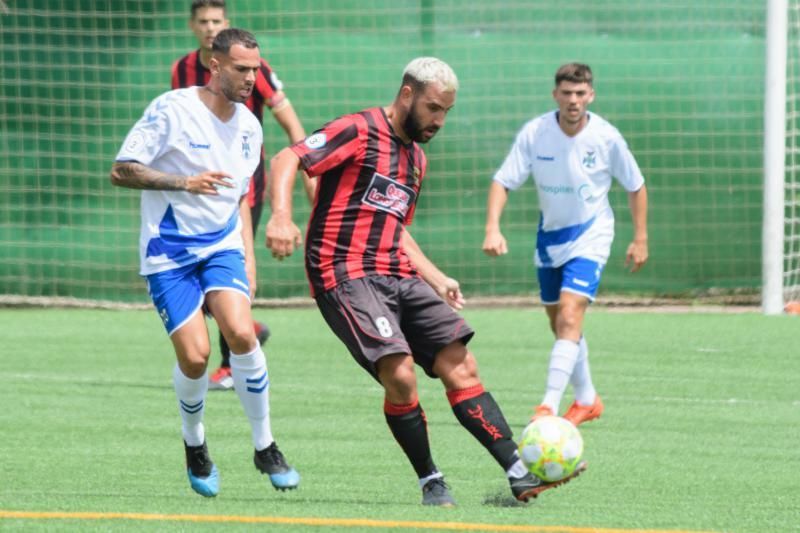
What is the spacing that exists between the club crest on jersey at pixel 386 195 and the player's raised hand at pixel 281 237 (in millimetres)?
585

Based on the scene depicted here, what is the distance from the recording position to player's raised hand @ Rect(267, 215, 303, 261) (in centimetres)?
607

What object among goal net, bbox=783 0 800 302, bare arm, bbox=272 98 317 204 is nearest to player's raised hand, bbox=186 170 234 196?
bare arm, bbox=272 98 317 204

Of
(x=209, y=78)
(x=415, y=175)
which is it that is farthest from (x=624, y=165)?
(x=415, y=175)

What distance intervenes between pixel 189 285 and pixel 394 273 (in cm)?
92

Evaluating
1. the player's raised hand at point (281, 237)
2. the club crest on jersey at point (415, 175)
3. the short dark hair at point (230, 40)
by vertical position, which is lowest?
the player's raised hand at point (281, 237)

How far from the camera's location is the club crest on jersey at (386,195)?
663 cm

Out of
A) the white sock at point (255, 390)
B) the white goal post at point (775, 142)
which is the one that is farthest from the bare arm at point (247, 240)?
the white goal post at point (775, 142)

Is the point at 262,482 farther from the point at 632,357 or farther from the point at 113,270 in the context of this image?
the point at 113,270

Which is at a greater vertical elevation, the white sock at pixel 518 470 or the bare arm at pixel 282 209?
the bare arm at pixel 282 209

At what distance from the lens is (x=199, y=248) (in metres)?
6.89

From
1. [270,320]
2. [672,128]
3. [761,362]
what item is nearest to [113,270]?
[270,320]

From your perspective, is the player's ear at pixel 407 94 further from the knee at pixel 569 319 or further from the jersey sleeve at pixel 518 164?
the jersey sleeve at pixel 518 164

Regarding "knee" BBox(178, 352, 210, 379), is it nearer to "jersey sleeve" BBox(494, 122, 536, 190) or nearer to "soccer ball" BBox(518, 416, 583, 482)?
"soccer ball" BBox(518, 416, 583, 482)

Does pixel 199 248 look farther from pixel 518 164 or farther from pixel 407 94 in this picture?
pixel 518 164
